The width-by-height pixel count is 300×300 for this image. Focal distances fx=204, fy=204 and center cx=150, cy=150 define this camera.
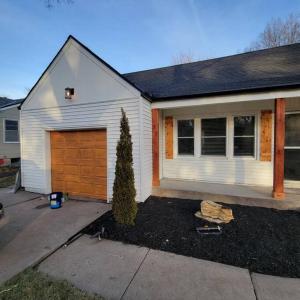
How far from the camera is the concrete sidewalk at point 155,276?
2.47 m

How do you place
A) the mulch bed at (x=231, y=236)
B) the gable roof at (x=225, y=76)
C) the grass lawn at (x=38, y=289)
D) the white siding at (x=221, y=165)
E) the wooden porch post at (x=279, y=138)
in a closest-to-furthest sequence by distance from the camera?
1. the grass lawn at (x=38, y=289)
2. the mulch bed at (x=231, y=236)
3. the wooden porch post at (x=279, y=138)
4. the gable roof at (x=225, y=76)
5. the white siding at (x=221, y=165)

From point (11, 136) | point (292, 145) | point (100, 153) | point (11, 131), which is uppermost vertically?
point (11, 131)

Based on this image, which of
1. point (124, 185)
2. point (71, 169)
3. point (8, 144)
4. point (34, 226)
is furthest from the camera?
point (8, 144)

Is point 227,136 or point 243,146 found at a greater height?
point 227,136

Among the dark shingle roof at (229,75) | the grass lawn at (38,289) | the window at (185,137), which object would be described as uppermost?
the dark shingle roof at (229,75)

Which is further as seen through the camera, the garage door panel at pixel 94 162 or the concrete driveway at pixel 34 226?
the garage door panel at pixel 94 162

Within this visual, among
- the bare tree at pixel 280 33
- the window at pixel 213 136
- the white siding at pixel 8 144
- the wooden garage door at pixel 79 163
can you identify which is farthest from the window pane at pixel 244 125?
the bare tree at pixel 280 33

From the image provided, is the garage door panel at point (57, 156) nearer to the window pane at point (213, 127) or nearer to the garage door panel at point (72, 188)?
the garage door panel at point (72, 188)

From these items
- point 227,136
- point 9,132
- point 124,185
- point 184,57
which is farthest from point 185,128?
point 184,57

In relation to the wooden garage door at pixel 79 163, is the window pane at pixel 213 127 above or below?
above

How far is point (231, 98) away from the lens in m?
5.29

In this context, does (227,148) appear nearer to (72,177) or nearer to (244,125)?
(244,125)

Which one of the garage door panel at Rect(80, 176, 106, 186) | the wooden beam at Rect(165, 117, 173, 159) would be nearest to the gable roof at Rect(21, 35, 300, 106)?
the wooden beam at Rect(165, 117, 173, 159)

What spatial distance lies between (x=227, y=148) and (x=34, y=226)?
6.00 m
